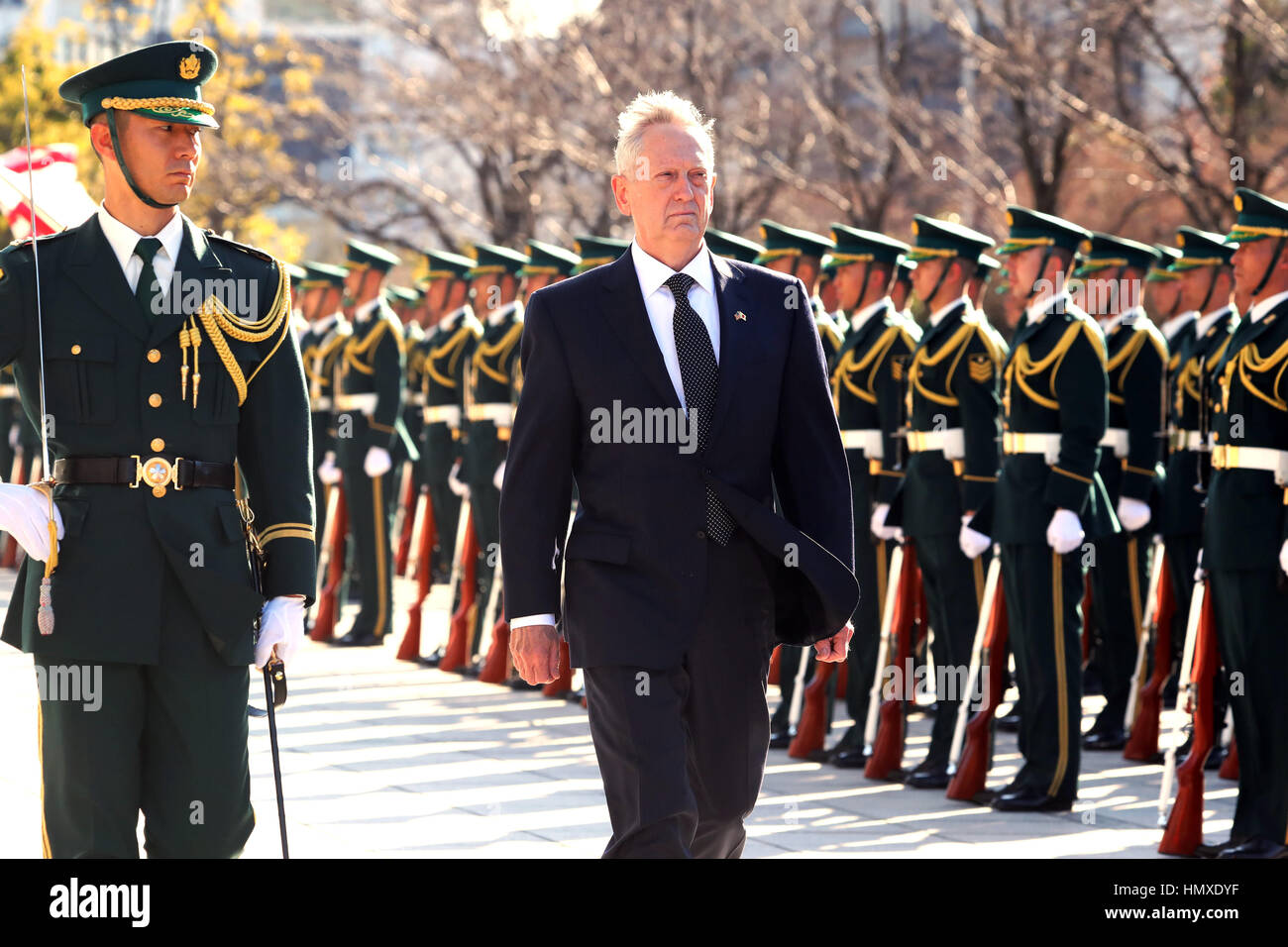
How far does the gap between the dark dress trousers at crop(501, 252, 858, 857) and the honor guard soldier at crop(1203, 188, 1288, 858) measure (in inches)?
102

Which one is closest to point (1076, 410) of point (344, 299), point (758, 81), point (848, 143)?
point (344, 299)

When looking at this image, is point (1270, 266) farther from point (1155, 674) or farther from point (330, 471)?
point (330, 471)

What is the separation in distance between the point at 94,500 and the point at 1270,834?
4.23 meters

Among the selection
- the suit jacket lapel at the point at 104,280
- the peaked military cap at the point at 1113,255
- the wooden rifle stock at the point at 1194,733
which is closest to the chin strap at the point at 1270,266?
the wooden rifle stock at the point at 1194,733

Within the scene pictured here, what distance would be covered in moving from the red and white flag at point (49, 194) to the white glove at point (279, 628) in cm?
304

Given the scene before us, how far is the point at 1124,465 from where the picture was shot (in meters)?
9.83

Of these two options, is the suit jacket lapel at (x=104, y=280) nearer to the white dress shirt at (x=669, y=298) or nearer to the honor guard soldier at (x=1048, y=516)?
the white dress shirt at (x=669, y=298)

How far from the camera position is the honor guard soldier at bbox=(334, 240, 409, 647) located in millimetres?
13211

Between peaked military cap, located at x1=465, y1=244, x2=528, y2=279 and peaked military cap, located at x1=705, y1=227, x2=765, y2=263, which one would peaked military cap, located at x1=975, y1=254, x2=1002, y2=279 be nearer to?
peaked military cap, located at x1=705, y1=227, x2=765, y2=263

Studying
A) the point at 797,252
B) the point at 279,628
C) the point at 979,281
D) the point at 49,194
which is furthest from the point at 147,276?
the point at 797,252

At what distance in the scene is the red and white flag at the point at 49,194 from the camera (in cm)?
784

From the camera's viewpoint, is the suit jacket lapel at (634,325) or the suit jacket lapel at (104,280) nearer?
the suit jacket lapel at (104,280)

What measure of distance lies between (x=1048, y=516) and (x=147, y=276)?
4.28 m

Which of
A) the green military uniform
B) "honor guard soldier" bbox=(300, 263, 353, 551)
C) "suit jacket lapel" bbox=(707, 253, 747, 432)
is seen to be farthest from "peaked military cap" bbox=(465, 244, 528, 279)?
"suit jacket lapel" bbox=(707, 253, 747, 432)
